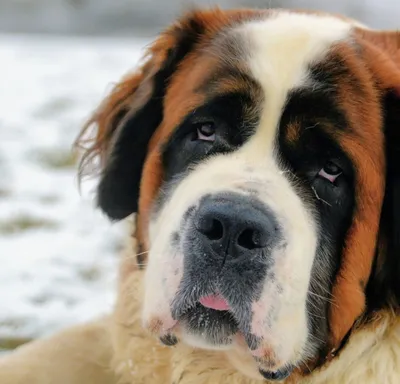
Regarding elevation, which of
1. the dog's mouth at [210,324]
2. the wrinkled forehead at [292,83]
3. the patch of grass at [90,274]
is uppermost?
the wrinkled forehead at [292,83]

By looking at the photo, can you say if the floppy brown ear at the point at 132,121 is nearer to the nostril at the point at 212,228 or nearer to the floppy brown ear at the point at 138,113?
the floppy brown ear at the point at 138,113

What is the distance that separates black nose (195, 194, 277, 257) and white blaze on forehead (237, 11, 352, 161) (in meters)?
0.22

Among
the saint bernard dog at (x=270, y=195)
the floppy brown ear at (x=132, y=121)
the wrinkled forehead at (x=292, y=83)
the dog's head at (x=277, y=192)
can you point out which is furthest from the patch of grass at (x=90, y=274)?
the wrinkled forehead at (x=292, y=83)

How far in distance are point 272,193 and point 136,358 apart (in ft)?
2.79

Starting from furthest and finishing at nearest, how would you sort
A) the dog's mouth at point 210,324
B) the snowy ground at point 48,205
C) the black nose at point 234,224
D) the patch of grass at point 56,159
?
the patch of grass at point 56,159 → the snowy ground at point 48,205 → the dog's mouth at point 210,324 → the black nose at point 234,224

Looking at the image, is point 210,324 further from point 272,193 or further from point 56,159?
point 56,159

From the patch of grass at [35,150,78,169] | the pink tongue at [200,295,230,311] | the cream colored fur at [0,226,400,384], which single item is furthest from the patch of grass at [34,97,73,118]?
the pink tongue at [200,295,230,311]

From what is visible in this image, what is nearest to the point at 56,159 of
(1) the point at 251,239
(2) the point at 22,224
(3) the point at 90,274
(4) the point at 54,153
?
(4) the point at 54,153

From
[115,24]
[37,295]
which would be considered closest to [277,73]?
[37,295]

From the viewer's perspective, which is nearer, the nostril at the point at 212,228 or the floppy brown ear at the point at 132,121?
the nostril at the point at 212,228

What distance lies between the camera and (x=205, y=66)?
2.14 meters

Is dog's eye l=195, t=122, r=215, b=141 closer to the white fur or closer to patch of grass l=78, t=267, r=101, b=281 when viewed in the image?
the white fur

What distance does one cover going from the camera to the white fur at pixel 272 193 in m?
1.87

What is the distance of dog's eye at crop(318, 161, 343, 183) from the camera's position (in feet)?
6.56
